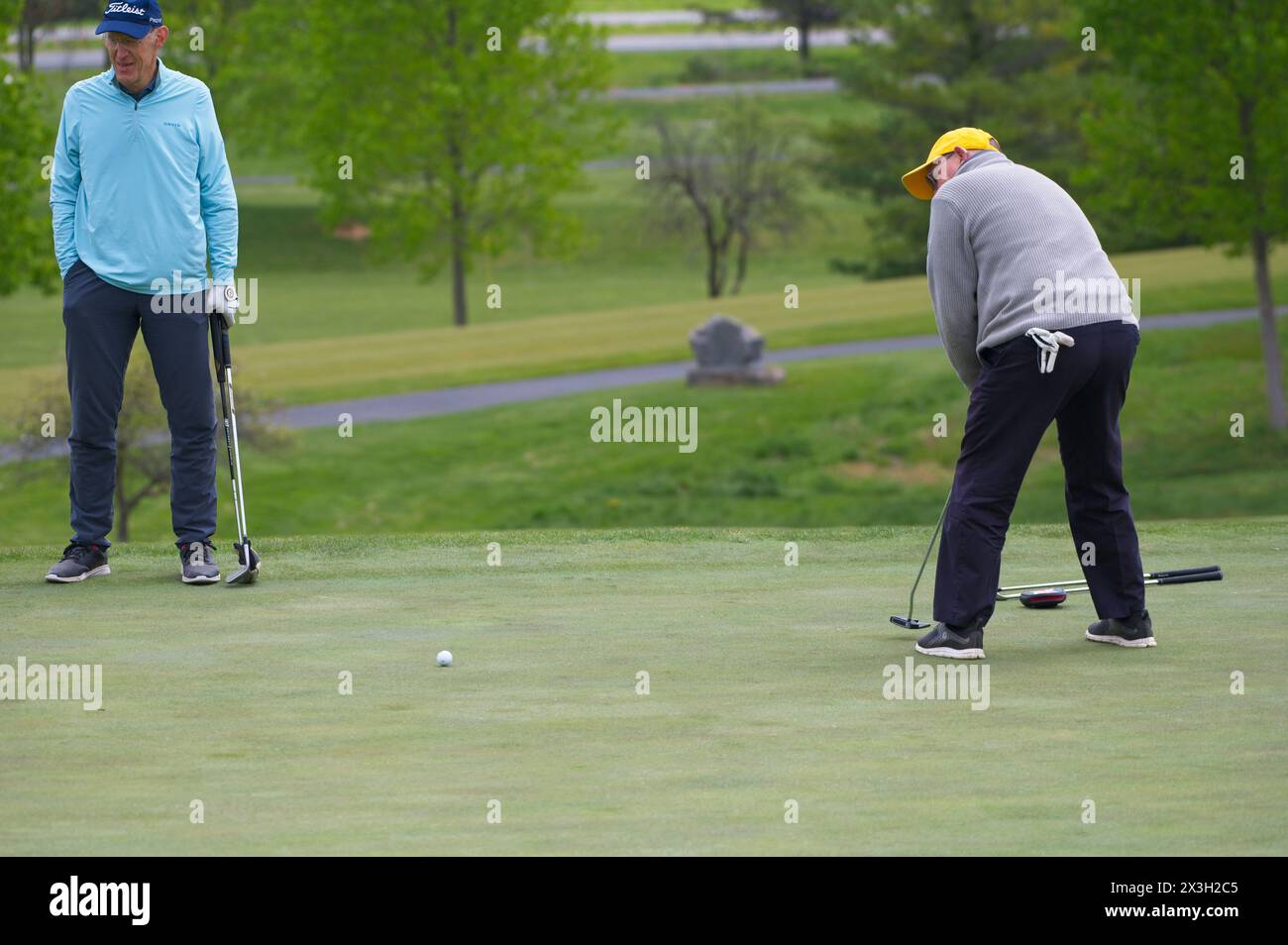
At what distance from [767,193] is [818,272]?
2.85 m

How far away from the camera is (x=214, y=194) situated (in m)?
8.96

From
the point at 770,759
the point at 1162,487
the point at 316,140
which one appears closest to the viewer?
the point at 770,759

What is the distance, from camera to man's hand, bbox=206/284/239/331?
8.83 meters

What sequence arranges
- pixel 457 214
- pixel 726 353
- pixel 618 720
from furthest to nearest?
pixel 457 214
pixel 726 353
pixel 618 720

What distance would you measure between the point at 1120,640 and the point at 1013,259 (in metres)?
1.46

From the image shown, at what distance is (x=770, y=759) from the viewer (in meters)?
5.21

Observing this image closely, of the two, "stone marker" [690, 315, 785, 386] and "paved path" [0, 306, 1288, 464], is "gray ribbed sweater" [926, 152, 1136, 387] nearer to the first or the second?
"paved path" [0, 306, 1288, 464]

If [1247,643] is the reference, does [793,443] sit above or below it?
below

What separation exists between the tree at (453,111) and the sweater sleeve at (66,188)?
93.0 feet

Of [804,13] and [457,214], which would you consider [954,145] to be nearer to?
[457,214]

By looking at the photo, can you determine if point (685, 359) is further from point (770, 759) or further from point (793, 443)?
point (770, 759)

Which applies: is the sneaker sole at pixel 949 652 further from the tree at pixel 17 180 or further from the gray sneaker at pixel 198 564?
the tree at pixel 17 180

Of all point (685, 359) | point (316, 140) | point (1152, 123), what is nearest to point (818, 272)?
point (316, 140)

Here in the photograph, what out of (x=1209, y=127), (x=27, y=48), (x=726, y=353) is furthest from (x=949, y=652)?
(x=27, y=48)
